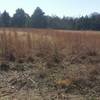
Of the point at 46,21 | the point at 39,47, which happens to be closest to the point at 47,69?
the point at 39,47

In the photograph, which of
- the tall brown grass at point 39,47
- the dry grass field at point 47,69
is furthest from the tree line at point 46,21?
the dry grass field at point 47,69

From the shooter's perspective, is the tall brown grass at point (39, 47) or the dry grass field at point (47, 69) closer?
the dry grass field at point (47, 69)

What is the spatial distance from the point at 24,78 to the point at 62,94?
105 cm

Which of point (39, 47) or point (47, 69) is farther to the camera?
point (39, 47)

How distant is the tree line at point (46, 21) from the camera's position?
39.3 m

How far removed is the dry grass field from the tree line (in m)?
30.0

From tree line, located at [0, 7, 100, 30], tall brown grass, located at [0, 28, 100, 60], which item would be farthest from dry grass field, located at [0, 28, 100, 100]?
tree line, located at [0, 7, 100, 30]

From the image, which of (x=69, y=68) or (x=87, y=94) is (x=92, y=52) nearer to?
(x=69, y=68)

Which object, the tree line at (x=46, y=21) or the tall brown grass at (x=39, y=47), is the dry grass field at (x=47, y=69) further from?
the tree line at (x=46, y=21)

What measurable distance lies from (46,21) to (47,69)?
38.0 metres

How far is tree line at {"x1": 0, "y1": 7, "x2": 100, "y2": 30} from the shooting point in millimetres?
39312

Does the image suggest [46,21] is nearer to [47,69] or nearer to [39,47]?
[39,47]

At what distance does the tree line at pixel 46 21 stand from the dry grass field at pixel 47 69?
30.0 m

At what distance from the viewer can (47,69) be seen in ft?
19.0
